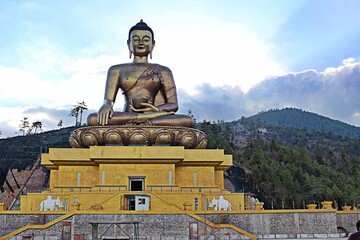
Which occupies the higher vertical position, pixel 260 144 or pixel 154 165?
pixel 260 144

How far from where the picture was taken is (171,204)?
14.2 m

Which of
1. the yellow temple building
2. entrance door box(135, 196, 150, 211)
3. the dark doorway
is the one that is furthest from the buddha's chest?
entrance door box(135, 196, 150, 211)

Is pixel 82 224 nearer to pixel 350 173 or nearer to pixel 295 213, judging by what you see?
pixel 295 213

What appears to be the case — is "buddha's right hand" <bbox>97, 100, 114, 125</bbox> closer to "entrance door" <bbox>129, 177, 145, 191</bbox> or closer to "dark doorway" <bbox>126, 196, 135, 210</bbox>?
"entrance door" <bbox>129, 177, 145, 191</bbox>

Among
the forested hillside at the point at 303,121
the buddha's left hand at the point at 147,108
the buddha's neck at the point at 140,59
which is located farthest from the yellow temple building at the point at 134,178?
the forested hillside at the point at 303,121

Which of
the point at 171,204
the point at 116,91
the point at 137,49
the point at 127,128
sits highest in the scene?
the point at 137,49

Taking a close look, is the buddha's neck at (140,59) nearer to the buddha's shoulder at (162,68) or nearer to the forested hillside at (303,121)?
the buddha's shoulder at (162,68)

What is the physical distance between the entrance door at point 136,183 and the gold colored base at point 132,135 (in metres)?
1.41

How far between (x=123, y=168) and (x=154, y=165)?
1.13 meters

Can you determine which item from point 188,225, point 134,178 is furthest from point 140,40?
point 188,225

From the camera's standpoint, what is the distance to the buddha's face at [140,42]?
18.8 metres

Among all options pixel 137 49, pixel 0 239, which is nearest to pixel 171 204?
pixel 0 239

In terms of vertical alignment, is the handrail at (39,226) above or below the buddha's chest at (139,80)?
below

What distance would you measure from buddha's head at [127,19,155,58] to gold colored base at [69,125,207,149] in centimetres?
406
